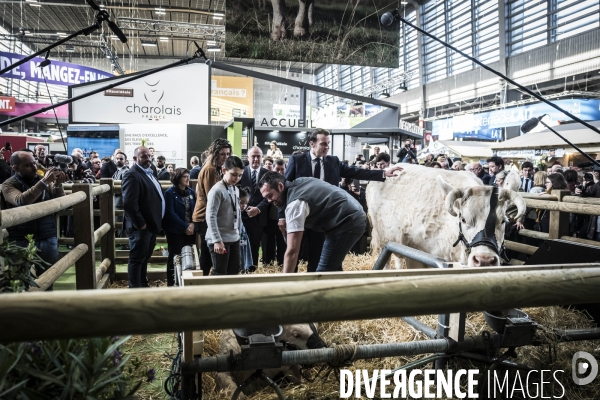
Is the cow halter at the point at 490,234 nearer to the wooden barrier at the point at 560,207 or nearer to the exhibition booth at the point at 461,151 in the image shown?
the wooden barrier at the point at 560,207

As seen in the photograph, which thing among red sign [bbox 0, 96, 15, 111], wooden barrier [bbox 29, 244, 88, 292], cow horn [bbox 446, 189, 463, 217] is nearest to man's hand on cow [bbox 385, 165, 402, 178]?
cow horn [bbox 446, 189, 463, 217]

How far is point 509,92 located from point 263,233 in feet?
65.5

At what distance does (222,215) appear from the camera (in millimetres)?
4105

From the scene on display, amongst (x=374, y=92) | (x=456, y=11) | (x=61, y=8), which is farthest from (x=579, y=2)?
(x=61, y=8)

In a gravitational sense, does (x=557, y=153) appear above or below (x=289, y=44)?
below

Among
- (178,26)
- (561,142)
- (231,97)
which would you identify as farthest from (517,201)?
(231,97)

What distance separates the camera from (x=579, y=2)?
1714 centimetres

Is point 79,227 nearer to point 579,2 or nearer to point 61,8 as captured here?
point 579,2

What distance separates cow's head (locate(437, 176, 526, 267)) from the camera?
3.44m

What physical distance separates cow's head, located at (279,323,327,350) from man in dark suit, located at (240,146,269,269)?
2.69 meters

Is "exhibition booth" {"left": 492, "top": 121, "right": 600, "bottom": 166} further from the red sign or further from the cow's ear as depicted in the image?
the red sign

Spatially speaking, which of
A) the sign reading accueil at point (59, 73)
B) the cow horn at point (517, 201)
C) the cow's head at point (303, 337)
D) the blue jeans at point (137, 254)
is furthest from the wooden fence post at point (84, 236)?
the sign reading accueil at point (59, 73)

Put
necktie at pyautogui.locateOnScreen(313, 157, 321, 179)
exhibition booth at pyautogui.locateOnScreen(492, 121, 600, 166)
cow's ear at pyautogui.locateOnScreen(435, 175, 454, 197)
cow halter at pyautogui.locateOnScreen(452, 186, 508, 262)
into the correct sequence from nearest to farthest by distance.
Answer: cow halter at pyautogui.locateOnScreen(452, 186, 508, 262)
cow's ear at pyautogui.locateOnScreen(435, 175, 454, 197)
necktie at pyautogui.locateOnScreen(313, 157, 321, 179)
exhibition booth at pyautogui.locateOnScreen(492, 121, 600, 166)

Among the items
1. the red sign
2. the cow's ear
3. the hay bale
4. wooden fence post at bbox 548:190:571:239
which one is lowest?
the hay bale
